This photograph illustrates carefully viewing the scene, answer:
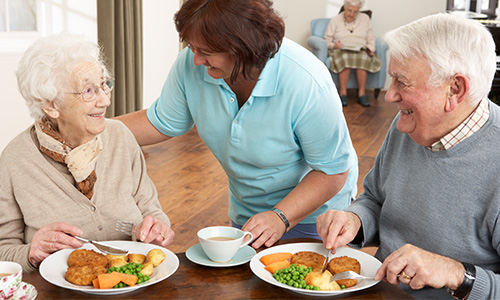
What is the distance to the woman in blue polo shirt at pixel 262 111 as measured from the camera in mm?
1582

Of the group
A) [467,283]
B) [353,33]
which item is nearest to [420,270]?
[467,283]

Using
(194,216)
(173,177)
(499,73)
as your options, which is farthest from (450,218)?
(499,73)

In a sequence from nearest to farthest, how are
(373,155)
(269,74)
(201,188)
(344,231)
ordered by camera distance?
(344,231), (269,74), (201,188), (373,155)

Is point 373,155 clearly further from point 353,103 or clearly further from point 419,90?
point 419,90

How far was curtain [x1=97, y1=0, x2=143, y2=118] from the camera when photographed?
14.8ft

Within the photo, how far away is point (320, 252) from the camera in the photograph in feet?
5.01

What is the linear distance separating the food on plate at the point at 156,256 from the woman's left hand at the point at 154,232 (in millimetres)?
139

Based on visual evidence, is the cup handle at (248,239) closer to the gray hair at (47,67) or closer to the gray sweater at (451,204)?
the gray sweater at (451,204)

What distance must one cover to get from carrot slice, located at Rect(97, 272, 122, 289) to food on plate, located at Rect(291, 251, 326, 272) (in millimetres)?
429

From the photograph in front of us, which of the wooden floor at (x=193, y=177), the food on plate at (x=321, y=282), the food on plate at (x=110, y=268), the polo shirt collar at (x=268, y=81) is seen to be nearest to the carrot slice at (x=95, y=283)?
the food on plate at (x=110, y=268)

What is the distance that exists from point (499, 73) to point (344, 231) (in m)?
5.04

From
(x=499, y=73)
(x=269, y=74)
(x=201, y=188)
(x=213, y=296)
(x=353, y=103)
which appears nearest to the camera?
(x=213, y=296)

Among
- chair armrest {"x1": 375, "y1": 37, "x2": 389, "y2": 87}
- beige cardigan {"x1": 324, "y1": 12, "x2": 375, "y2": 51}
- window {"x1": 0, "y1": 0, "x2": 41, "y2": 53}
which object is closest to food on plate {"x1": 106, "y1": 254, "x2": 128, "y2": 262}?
window {"x1": 0, "y1": 0, "x2": 41, "y2": 53}

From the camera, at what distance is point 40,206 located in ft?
5.21
